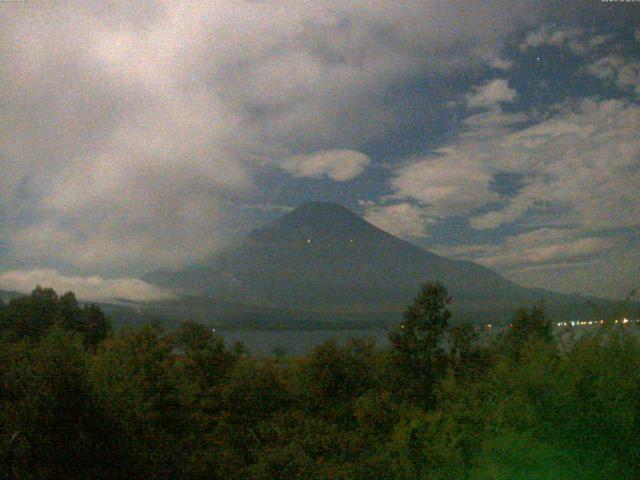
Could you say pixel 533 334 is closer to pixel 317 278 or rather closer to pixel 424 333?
pixel 424 333

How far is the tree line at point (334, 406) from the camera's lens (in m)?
5.51

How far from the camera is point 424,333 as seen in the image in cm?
1553

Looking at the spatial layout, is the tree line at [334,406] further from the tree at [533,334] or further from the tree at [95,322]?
the tree at [95,322]

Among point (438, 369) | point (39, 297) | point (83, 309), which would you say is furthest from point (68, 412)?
point (83, 309)

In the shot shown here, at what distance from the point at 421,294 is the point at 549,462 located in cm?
1040

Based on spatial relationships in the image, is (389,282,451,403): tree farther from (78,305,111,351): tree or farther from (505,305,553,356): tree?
(78,305,111,351): tree

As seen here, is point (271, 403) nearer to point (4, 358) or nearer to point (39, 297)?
point (4, 358)

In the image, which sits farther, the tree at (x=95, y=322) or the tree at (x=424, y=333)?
the tree at (x=95, y=322)

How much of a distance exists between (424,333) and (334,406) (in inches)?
138

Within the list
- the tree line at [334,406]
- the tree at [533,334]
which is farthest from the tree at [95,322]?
the tree at [533,334]

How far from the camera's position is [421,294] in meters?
15.4

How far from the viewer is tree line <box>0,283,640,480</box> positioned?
18.1ft

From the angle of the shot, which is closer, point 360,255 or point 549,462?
point 549,462

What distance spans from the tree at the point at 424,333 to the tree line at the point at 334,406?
1.4 inches
